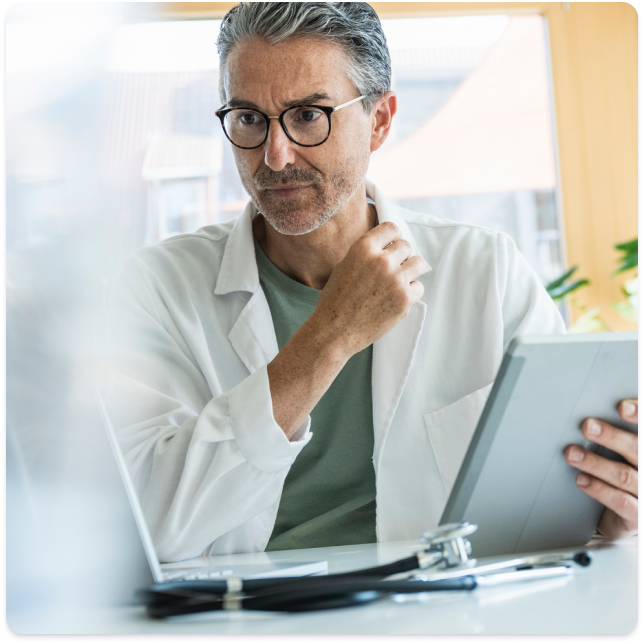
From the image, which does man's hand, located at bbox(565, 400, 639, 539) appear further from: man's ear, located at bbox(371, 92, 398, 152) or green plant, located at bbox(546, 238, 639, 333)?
green plant, located at bbox(546, 238, 639, 333)

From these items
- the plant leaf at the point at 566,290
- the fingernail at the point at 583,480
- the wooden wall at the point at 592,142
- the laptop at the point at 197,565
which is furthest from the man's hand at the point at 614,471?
the wooden wall at the point at 592,142

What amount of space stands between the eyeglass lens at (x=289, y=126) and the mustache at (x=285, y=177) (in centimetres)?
4

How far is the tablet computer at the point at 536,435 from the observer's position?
50 cm

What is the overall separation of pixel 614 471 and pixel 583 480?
0.03m

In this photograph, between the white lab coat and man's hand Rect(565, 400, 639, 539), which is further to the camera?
the white lab coat

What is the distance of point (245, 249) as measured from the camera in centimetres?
107

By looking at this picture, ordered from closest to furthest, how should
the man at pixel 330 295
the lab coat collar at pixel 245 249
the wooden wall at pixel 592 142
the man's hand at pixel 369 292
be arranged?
the man's hand at pixel 369 292, the man at pixel 330 295, the lab coat collar at pixel 245 249, the wooden wall at pixel 592 142

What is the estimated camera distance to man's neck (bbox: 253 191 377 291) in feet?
3.60

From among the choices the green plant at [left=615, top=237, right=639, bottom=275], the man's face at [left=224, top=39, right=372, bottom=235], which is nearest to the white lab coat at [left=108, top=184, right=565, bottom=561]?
the man's face at [left=224, top=39, right=372, bottom=235]

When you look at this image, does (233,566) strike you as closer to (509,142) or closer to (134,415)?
(134,415)

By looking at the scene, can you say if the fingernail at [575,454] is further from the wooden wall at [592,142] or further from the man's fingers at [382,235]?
the wooden wall at [592,142]

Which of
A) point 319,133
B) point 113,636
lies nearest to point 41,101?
point 113,636

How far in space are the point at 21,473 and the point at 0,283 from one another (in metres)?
0.10

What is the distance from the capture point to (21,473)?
0.35 meters
